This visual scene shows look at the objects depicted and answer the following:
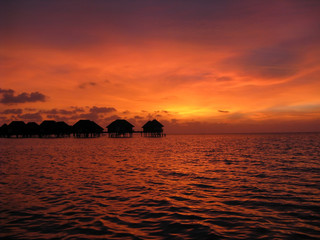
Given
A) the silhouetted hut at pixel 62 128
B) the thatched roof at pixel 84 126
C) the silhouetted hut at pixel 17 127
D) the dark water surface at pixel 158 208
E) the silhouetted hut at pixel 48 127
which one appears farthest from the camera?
the silhouetted hut at pixel 62 128

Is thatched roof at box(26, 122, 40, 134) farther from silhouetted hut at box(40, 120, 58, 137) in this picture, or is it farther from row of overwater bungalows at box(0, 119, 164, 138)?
silhouetted hut at box(40, 120, 58, 137)

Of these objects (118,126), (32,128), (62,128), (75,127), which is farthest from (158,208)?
(32,128)

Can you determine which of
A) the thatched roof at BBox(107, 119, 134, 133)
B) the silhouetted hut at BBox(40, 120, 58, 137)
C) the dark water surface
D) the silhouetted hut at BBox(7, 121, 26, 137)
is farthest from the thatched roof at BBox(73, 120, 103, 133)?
the dark water surface

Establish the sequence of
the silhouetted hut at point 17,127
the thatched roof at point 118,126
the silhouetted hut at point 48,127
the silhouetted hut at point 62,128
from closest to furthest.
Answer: the thatched roof at point 118,126, the silhouetted hut at point 48,127, the silhouetted hut at point 17,127, the silhouetted hut at point 62,128

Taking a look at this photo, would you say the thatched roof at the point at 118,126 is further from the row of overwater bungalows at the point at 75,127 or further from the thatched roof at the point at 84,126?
the thatched roof at the point at 84,126

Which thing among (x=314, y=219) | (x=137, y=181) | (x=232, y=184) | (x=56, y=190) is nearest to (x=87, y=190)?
(x=56, y=190)

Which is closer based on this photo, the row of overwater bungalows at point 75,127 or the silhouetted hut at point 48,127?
the row of overwater bungalows at point 75,127

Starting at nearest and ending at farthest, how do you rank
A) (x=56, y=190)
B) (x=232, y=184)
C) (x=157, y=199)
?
1. (x=157, y=199)
2. (x=56, y=190)
3. (x=232, y=184)

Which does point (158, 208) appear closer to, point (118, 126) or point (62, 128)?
point (118, 126)

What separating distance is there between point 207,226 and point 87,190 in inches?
247

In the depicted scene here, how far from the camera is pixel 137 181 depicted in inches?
516

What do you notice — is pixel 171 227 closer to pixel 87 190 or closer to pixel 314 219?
pixel 314 219

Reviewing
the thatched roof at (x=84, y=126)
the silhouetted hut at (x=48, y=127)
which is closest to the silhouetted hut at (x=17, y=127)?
the silhouetted hut at (x=48, y=127)

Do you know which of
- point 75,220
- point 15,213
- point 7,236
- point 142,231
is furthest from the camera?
point 15,213
